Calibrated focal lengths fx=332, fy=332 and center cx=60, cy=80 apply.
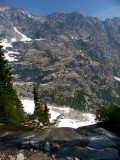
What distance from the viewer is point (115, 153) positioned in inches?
996

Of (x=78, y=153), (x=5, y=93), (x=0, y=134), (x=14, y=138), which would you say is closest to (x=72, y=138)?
(x=78, y=153)

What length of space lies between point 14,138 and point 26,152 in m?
4.53

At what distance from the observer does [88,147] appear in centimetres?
2597

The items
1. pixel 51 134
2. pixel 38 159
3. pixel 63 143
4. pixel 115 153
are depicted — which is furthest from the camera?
pixel 51 134

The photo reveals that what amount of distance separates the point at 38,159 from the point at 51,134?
222 inches

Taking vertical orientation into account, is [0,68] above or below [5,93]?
above

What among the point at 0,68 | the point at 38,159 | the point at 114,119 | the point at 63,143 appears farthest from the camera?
the point at 0,68

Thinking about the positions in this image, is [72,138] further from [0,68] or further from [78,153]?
[0,68]

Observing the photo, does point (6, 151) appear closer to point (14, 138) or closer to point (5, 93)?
point (14, 138)

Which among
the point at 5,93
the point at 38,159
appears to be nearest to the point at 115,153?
the point at 38,159

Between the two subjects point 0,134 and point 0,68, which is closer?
point 0,134

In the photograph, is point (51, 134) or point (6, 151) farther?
point (51, 134)

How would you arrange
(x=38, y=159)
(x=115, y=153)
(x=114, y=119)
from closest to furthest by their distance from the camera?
(x=38, y=159), (x=115, y=153), (x=114, y=119)

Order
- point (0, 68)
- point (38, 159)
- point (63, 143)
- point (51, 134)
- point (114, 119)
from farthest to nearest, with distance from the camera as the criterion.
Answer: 1. point (0, 68)
2. point (114, 119)
3. point (51, 134)
4. point (63, 143)
5. point (38, 159)
